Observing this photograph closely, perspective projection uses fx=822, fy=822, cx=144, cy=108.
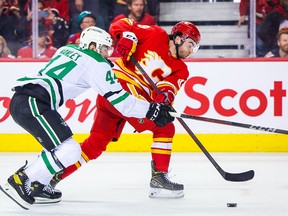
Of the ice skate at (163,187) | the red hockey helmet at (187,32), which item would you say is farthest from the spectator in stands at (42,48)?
the ice skate at (163,187)

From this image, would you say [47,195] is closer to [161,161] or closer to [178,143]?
[161,161]

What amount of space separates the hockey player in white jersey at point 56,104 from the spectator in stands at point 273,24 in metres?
2.86

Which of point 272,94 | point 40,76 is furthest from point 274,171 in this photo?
point 40,76

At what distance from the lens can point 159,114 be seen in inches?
157

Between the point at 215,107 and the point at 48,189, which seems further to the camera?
the point at 215,107

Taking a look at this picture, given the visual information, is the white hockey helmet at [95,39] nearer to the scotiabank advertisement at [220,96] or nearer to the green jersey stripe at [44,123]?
the green jersey stripe at [44,123]

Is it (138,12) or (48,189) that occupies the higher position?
(138,12)

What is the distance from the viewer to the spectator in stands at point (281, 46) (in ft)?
21.8

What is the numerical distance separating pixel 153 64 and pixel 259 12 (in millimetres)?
2369

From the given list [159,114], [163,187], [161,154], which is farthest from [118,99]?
[163,187]

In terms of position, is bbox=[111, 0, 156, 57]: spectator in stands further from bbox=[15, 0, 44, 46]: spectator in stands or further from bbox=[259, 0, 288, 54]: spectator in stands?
bbox=[259, 0, 288, 54]: spectator in stands

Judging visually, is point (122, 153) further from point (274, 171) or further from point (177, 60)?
point (177, 60)

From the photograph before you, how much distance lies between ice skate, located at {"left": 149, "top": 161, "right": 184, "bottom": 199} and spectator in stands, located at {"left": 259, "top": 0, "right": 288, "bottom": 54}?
256 cm

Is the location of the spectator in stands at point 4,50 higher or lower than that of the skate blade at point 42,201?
higher
